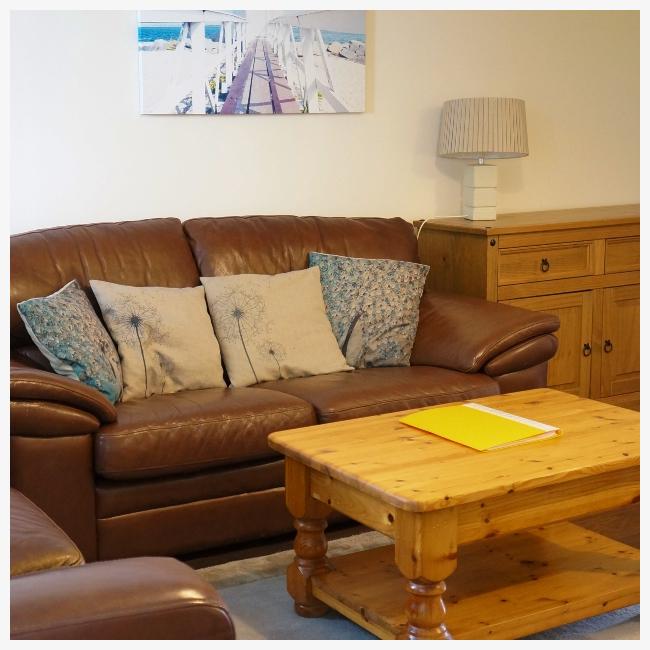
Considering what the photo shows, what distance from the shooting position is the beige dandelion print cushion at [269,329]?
11.8 feet

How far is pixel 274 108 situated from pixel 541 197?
146 centimetres

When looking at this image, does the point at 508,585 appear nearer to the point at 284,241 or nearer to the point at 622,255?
the point at 284,241

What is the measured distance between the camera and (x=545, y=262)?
4.34 metres

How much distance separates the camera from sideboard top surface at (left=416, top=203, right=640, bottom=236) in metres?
4.23

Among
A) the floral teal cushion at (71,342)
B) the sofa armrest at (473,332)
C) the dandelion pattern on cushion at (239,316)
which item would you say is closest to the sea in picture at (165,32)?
the dandelion pattern on cushion at (239,316)

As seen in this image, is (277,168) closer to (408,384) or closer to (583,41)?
(408,384)

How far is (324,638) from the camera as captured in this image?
2.65 meters

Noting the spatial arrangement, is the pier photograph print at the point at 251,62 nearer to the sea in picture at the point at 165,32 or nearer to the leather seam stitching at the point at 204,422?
the sea in picture at the point at 165,32

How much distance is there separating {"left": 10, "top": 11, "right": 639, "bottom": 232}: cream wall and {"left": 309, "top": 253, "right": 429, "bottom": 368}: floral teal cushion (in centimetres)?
56

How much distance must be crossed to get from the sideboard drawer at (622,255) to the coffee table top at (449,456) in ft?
5.50

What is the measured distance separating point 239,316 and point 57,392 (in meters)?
0.89

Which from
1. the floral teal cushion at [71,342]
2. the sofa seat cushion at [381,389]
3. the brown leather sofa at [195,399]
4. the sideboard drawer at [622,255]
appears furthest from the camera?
the sideboard drawer at [622,255]

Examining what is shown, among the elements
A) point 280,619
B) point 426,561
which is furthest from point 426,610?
point 280,619

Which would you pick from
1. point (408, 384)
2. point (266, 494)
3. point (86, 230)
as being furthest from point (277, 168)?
point (266, 494)
